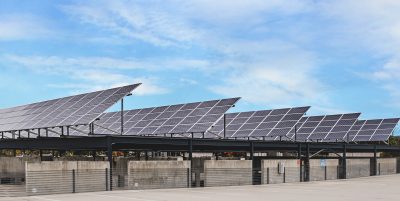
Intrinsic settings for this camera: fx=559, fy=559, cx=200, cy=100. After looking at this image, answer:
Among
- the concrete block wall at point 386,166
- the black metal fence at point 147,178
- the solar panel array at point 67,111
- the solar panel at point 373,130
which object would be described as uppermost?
the solar panel array at point 67,111

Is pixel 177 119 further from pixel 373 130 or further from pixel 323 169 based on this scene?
pixel 373 130

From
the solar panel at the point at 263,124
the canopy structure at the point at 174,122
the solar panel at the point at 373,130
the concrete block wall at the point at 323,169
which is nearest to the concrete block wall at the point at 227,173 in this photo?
the canopy structure at the point at 174,122

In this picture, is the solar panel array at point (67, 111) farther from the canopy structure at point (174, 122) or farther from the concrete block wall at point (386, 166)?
the concrete block wall at point (386, 166)

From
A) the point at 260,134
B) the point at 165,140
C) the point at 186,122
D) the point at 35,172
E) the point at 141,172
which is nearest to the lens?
the point at 35,172

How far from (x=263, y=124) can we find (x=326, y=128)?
1315 cm

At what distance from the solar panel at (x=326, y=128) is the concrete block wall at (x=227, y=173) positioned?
85.8ft

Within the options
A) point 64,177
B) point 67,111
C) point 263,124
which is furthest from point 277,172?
point 64,177

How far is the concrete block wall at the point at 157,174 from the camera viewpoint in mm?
35000

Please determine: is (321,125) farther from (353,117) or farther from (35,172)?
(35,172)

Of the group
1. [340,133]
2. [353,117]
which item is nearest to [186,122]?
[340,133]

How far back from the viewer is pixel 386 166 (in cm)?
6525

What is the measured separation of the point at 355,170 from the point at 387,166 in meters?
9.45

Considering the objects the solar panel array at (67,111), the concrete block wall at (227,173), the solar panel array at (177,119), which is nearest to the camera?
the concrete block wall at (227,173)

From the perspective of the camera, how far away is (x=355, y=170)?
58.1m
